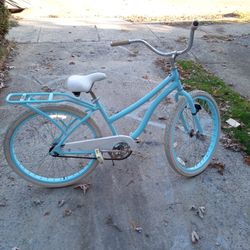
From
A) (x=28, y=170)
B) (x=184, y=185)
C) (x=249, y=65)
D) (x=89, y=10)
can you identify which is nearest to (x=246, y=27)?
(x=249, y=65)

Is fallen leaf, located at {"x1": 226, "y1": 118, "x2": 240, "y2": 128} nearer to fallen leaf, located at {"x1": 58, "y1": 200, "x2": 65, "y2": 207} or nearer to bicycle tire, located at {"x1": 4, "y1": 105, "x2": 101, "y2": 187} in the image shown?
bicycle tire, located at {"x1": 4, "y1": 105, "x2": 101, "y2": 187}

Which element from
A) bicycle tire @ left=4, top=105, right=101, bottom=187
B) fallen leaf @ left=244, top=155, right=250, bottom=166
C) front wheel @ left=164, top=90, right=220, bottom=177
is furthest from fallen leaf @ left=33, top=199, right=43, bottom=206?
fallen leaf @ left=244, top=155, right=250, bottom=166

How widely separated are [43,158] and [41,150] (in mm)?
176

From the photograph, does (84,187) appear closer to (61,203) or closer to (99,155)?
(61,203)

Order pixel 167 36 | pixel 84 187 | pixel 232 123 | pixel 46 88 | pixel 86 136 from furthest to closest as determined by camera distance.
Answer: pixel 167 36 → pixel 46 88 → pixel 232 123 → pixel 86 136 → pixel 84 187

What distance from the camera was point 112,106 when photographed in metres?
4.38

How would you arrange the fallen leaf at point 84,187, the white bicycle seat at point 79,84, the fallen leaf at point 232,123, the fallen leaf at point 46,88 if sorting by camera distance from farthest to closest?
the fallen leaf at point 46,88 < the fallen leaf at point 232,123 < the fallen leaf at point 84,187 < the white bicycle seat at point 79,84

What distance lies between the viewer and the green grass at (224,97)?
12.5 ft

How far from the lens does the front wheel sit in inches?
110

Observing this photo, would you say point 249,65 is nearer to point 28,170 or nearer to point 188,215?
point 188,215

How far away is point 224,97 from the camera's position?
15.1 ft

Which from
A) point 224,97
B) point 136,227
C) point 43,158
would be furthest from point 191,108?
point 224,97

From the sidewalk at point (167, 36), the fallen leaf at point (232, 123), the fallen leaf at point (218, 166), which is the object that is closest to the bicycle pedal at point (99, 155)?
the fallen leaf at point (218, 166)

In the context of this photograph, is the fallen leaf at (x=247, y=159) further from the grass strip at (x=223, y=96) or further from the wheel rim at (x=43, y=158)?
the wheel rim at (x=43, y=158)
